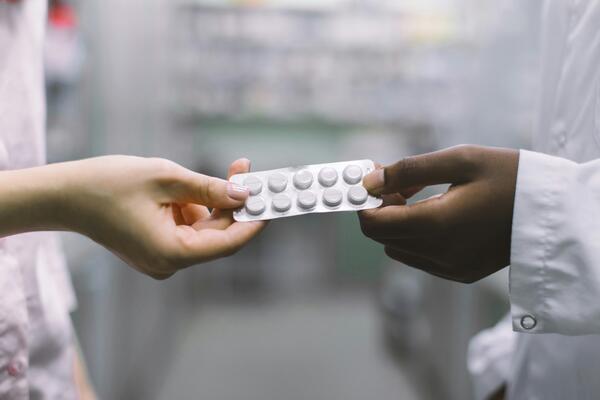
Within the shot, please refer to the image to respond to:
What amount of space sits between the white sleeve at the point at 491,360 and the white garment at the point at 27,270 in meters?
0.59

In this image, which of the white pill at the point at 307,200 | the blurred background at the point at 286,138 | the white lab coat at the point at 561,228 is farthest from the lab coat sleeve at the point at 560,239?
the blurred background at the point at 286,138

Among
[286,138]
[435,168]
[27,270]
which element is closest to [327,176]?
[435,168]

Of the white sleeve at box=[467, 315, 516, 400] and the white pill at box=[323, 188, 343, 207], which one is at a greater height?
the white pill at box=[323, 188, 343, 207]

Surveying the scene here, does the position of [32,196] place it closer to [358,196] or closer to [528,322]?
[358,196]

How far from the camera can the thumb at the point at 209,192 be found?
538 mm

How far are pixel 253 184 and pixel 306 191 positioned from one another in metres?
0.06

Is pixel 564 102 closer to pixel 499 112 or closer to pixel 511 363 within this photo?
pixel 511 363

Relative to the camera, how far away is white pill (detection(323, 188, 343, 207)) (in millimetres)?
590

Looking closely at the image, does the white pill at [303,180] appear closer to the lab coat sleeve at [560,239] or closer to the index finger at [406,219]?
the index finger at [406,219]

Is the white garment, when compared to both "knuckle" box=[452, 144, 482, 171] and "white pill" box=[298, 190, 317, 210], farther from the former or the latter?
"knuckle" box=[452, 144, 482, 171]

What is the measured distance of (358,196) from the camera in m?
0.58

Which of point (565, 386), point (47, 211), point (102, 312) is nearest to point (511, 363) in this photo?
point (565, 386)

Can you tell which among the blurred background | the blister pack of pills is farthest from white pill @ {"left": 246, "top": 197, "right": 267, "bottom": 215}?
the blurred background

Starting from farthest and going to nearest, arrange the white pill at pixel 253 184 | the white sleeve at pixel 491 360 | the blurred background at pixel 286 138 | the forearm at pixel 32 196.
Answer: the blurred background at pixel 286 138, the white sleeve at pixel 491 360, the white pill at pixel 253 184, the forearm at pixel 32 196
